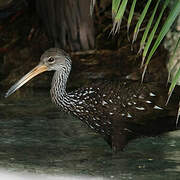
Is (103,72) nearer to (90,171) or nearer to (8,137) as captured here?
(8,137)

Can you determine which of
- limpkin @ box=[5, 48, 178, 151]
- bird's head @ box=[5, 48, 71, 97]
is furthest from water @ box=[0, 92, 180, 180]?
bird's head @ box=[5, 48, 71, 97]

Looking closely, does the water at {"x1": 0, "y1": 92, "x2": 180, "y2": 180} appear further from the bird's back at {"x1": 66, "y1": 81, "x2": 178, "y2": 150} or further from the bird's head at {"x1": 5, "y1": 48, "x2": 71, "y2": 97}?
the bird's head at {"x1": 5, "y1": 48, "x2": 71, "y2": 97}

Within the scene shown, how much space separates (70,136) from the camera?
18.9 feet

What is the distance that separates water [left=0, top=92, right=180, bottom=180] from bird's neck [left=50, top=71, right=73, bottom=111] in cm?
20

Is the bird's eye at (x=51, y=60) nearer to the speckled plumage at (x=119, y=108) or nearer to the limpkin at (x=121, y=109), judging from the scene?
the limpkin at (x=121, y=109)

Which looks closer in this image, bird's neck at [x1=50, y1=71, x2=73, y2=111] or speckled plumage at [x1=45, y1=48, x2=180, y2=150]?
speckled plumage at [x1=45, y1=48, x2=180, y2=150]

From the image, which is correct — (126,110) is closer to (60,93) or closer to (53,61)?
(60,93)

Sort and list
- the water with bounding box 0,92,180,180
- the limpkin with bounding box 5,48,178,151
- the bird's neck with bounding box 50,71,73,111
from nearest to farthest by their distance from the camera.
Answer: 1. the water with bounding box 0,92,180,180
2. the limpkin with bounding box 5,48,178,151
3. the bird's neck with bounding box 50,71,73,111

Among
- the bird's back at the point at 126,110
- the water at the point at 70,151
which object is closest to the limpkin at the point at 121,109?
the bird's back at the point at 126,110

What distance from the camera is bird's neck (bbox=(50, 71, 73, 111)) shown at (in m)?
6.10

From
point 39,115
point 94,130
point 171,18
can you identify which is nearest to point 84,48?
point 39,115

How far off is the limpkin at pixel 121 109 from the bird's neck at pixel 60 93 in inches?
0.4

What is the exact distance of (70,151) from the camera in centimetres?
535

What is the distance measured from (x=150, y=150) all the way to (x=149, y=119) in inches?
15.4
